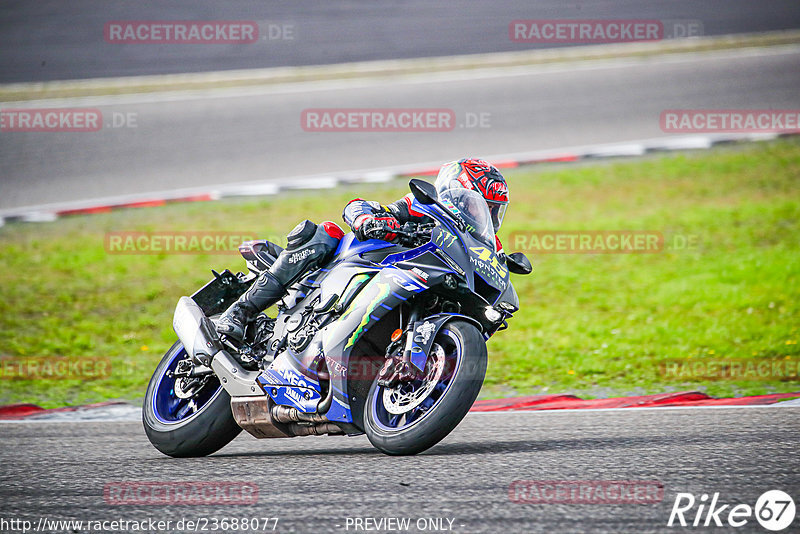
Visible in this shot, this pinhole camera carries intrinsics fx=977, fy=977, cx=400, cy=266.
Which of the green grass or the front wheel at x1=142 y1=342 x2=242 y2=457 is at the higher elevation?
the green grass

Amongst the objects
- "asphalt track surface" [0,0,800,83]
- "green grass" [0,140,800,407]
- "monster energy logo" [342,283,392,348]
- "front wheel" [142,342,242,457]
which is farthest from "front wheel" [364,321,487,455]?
"asphalt track surface" [0,0,800,83]

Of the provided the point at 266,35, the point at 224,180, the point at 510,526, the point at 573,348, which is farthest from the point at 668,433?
the point at 266,35

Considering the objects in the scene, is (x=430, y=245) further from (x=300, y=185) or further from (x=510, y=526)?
(x=300, y=185)

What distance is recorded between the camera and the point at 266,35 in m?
17.4

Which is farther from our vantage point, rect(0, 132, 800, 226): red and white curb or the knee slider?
rect(0, 132, 800, 226): red and white curb

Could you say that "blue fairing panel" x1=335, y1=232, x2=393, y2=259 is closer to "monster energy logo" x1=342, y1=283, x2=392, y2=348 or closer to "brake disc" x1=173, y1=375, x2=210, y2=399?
"monster energy logo" x1=342, y1=283, x2=392, y2=348

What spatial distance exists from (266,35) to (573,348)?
404 inches

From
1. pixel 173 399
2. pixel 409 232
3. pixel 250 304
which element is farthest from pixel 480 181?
pixel 173 399

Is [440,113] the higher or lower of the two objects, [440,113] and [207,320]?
the higher

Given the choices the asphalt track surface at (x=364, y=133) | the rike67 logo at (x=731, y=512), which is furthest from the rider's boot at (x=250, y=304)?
the asphalt track surface at (x=364, y=133)

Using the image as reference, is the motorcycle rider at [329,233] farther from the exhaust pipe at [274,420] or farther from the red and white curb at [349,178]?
the red and white curb at [349,178]

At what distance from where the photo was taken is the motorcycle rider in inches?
204

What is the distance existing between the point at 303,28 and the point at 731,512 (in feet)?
50.3

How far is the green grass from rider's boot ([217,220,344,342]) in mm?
3198
